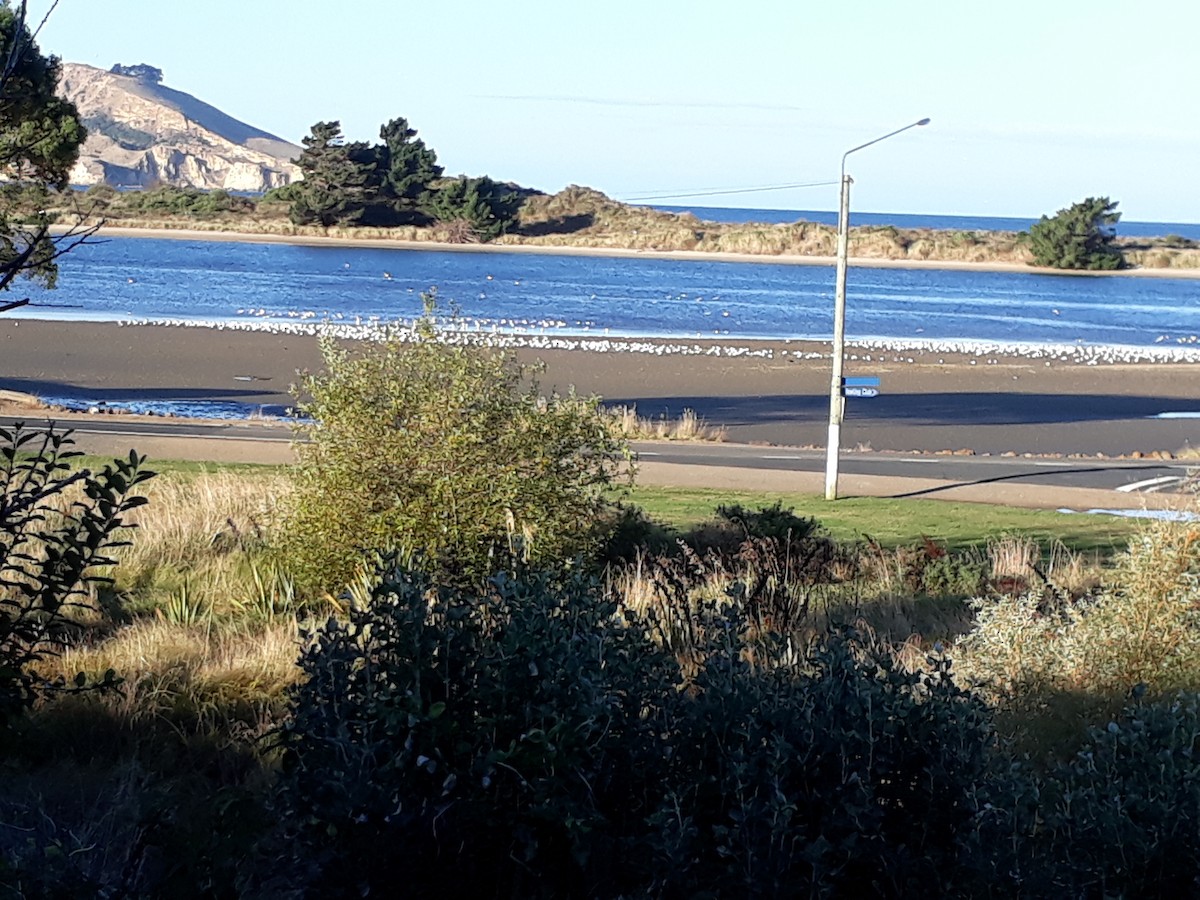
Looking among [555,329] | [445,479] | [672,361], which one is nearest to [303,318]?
[555,329]

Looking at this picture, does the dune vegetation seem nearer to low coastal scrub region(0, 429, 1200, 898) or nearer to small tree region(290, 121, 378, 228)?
low coastal scrub region(0, 429, 1200, 898)

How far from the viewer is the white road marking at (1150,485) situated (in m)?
22.3

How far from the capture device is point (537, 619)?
4855 mm

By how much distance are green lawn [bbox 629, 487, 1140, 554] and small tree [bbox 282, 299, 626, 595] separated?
4514 mm

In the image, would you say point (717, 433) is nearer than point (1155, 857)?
No

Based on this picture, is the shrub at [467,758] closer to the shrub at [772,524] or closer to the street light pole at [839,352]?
the shrub at [772,524]

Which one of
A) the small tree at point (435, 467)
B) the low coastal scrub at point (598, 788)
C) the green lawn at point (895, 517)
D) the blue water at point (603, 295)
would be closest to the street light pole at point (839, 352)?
the green lawn at point (895, 517)

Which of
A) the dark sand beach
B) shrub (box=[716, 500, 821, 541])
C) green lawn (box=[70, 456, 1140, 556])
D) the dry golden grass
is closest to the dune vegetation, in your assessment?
shrub (box=[716, 500, 821, 541])

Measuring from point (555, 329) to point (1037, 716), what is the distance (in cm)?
4451

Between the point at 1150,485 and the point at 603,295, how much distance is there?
48.8m

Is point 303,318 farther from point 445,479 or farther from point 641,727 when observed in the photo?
point 641,727

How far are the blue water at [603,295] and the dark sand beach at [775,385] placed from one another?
5.25 metres

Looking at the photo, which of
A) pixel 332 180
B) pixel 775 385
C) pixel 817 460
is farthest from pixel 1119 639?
pixel 332 180

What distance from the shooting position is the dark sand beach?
29906mm
